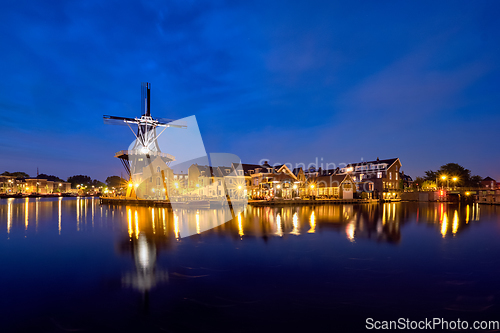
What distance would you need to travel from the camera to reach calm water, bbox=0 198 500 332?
7812 mm

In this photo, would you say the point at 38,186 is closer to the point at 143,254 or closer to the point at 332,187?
the point at 332,187

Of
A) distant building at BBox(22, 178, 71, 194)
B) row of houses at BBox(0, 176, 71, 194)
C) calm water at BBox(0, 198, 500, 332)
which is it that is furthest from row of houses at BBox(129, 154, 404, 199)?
distant building at BBox(22, 178, 71, 194)

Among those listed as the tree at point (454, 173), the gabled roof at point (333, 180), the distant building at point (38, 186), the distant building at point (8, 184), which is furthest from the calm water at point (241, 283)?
the distant building at point (38, 186)

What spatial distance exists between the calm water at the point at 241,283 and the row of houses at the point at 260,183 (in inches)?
1417

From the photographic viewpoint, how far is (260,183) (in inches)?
2352

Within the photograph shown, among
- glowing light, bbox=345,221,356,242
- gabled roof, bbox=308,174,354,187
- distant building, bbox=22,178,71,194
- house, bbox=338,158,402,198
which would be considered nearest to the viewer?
glowing light, bbox=345,221,356,242

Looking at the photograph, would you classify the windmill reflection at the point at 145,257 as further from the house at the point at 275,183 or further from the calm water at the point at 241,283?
the house at the point at 275,183

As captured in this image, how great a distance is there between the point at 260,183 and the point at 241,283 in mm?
49349

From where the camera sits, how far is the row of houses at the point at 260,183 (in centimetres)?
5450

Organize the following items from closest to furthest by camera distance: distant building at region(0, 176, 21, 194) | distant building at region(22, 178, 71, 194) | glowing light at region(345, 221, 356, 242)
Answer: glowing light at region(345, 221, 356, 242), distant building at region(0, 176, 21, 194), distant building at region(22, 178, 71, 194)

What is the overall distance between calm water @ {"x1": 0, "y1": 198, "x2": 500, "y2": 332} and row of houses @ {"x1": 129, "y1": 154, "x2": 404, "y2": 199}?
118 ft

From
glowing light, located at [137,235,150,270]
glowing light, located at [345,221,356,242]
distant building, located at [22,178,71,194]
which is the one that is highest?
glowing light, located at [137,235,150,270]

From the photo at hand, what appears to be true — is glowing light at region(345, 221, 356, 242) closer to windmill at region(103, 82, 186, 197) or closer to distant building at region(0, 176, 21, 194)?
windmill at region(103, 82, 186, 197)

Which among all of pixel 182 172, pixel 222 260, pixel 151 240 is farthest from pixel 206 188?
pixel 222 260
